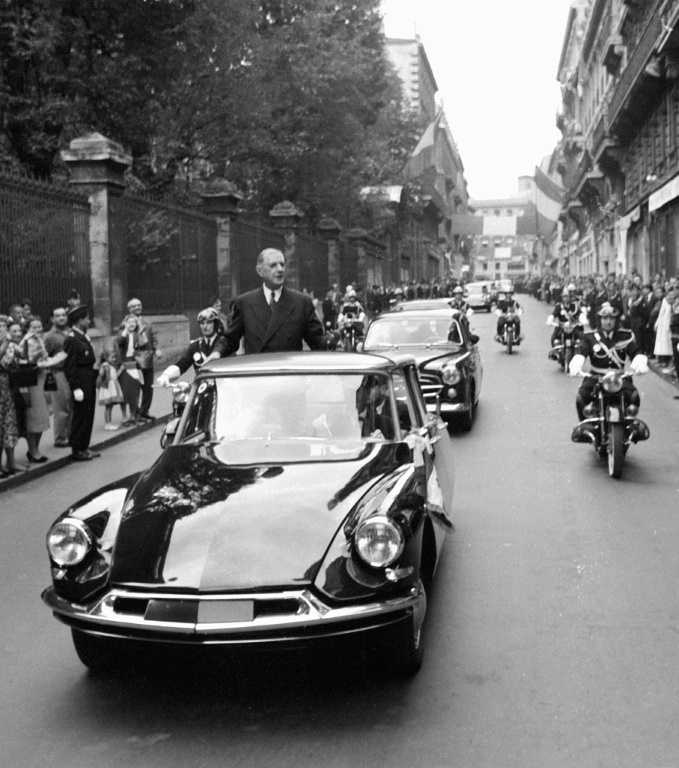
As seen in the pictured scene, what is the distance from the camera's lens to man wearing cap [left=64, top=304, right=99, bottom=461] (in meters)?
12.3

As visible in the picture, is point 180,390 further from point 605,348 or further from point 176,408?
point 605,348

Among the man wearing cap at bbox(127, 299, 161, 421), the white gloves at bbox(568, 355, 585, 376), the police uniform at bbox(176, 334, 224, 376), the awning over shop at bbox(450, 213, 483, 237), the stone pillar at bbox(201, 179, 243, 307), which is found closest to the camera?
the police uniform at bbox(176, 334, 224, 376)

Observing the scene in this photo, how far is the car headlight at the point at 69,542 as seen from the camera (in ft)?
16.3

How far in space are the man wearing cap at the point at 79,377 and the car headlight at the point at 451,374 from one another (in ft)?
13.8

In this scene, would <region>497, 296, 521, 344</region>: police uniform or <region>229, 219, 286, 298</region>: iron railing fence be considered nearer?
<region>229, 219, 286, 298</region>: iron railing fence

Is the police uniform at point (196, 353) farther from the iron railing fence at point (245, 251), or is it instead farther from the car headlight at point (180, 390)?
the iron railing fence at point (245, 251)

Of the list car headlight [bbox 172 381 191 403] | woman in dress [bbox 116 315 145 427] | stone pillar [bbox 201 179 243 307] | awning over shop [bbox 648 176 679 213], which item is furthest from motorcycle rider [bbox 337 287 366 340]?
car headlight [bbox 172 381 191 403]

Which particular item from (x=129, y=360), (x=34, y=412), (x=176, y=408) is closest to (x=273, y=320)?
(x=176, y=408)

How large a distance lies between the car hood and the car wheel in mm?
408

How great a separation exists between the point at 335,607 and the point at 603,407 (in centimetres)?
690

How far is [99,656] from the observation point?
200 inches

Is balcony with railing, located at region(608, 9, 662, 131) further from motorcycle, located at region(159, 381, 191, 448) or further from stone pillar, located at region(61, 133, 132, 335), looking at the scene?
motorcycle, located at region(159, 381, 191, 448)

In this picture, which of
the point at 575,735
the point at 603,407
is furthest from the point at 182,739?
the point at 603,407

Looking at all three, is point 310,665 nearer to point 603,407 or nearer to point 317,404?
point 317,404
